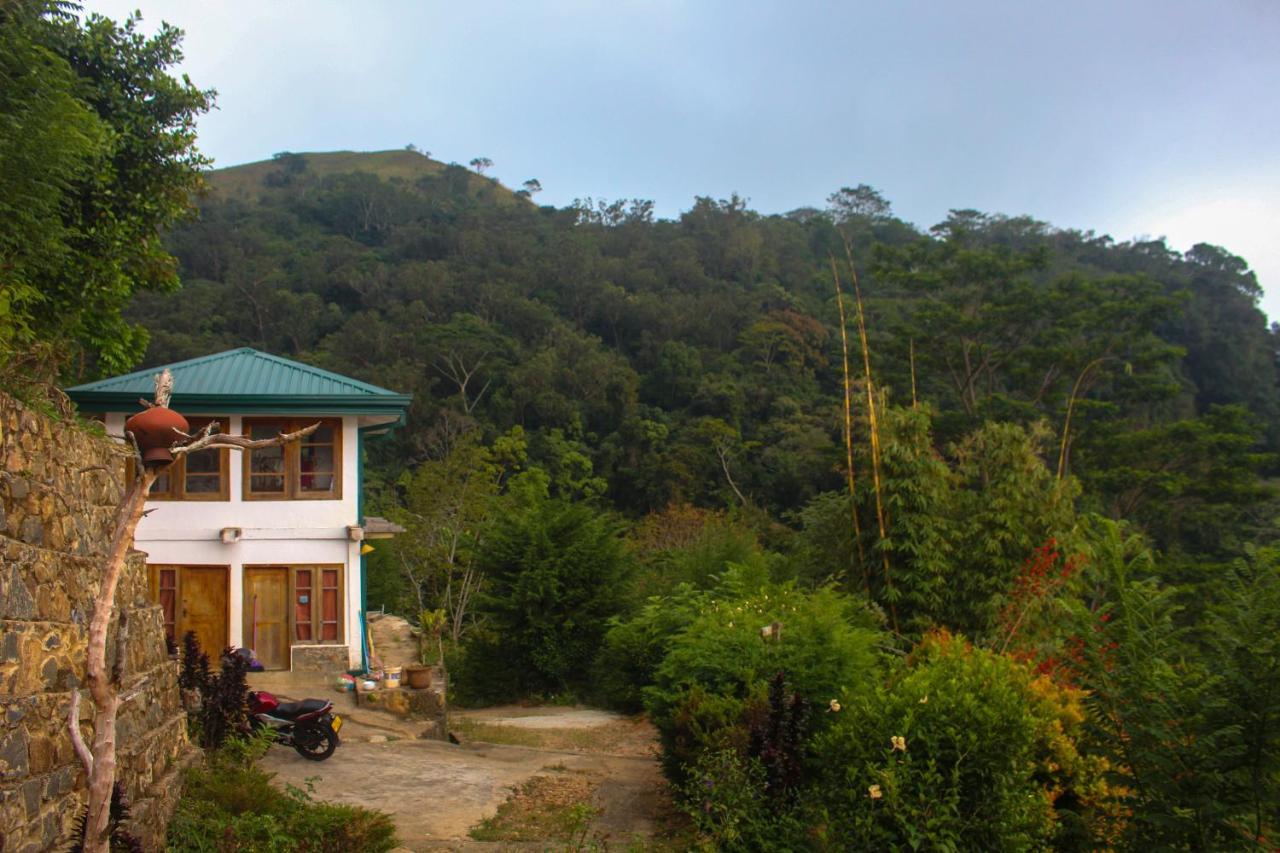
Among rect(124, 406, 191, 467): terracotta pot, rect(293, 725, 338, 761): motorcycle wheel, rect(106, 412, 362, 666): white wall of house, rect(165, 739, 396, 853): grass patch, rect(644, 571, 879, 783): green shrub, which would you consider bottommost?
rect(293, 725, 338, 761): motorcycle wheel

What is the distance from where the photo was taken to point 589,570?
1652cm

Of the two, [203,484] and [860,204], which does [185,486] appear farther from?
[860,204]

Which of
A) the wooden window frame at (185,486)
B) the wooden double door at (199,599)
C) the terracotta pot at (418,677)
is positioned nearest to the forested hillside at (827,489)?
the terracotta pot at (418,677)

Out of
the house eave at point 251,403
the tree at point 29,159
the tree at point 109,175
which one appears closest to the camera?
the tree at point 29,159

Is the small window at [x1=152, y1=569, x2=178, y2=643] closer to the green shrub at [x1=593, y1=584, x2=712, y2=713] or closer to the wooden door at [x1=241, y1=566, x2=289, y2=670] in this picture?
the wooden door at [x1=241, y1=566, x2=289, y2=670]

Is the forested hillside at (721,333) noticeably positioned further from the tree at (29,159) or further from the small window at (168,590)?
the tree at (29,159)

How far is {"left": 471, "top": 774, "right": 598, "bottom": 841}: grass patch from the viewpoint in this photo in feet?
24.4

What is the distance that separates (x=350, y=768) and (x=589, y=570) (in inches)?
289

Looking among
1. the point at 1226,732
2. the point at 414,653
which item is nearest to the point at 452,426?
the point at 414,653

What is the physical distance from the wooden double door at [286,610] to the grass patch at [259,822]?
691cm

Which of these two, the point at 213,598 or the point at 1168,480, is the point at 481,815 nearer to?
the point at 213,598

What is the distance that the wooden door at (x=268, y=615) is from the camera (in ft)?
45.7

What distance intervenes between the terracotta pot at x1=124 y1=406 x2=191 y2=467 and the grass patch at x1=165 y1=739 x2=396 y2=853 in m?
2.72

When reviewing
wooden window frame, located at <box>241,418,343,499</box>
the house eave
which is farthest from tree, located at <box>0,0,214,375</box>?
wooden window frame, located at <box>241,418,343,499</box>
